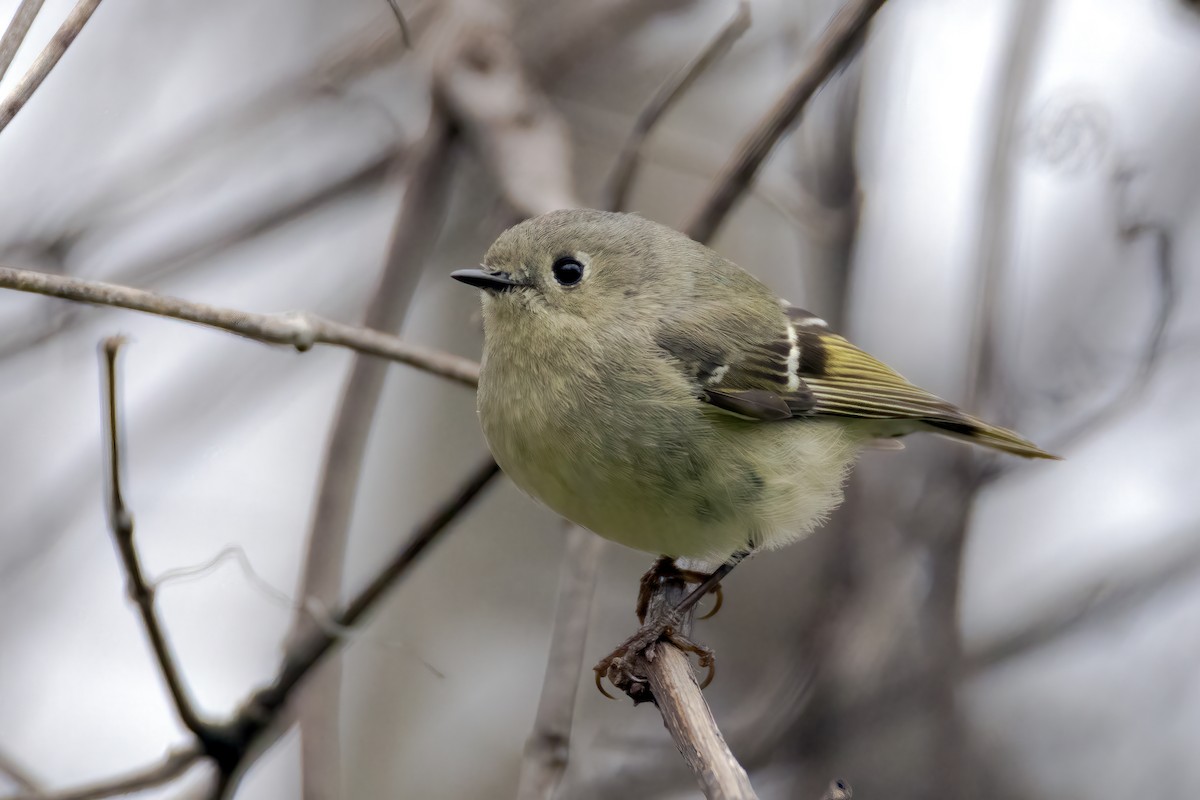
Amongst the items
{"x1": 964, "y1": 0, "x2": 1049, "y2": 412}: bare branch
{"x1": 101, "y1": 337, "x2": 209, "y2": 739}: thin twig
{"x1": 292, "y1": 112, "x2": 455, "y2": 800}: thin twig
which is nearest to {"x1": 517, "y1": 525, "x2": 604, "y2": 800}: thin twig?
{"x1": 292, "y1": 112, "x2": 455, "y2": 800}: thin twig

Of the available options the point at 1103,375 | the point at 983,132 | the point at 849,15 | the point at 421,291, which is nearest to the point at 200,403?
the point at 421,291

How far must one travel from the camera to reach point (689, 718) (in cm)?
152

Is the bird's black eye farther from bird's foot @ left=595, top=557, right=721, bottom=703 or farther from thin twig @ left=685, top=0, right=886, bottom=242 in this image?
bird's foot @ left=595, top=557, right=721, bottom=703

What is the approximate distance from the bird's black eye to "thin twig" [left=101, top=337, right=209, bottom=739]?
86cm

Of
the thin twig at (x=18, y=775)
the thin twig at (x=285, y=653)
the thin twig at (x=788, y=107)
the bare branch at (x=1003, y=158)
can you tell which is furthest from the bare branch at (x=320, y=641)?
the bare branch at (x=1003, y=158)

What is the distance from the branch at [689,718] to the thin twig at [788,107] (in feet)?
2.61

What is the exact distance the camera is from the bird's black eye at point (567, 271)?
2.13m

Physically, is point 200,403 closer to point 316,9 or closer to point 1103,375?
point 316,9

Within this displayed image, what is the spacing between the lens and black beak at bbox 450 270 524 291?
2039 mm

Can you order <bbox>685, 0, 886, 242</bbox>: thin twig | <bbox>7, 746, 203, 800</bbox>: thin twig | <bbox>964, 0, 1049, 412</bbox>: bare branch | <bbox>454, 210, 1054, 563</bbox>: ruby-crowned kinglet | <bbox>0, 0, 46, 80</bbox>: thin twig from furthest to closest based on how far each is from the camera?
1. <bbox>964, 0, 1049, 412</bbox>: bare branch
2. <bbox>454, 210, 1054, 563</bbox>: ruby-crowned kinglet
3. <bbox>685, 0, 886, 242</bbox>: thin twig
4. <bbox>7, 746, 203, 800</bbox>: thin twig
5. <bbox>0, 0, 46, 80</bbox>: thin twig

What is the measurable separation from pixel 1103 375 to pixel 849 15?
54.3 inches

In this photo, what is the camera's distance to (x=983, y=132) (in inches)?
103

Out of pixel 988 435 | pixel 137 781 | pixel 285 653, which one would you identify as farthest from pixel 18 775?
pixel 988 435

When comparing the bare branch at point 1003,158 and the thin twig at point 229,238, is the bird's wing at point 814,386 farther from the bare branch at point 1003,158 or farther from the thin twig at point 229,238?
the thin twig at point 229,238
